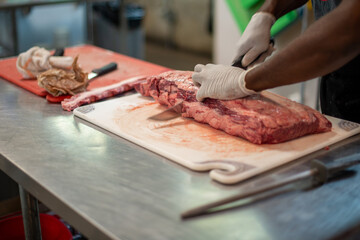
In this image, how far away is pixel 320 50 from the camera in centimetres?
148

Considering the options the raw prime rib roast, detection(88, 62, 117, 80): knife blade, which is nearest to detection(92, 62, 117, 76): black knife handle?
detection(88, 62, 117, 80): knife blade

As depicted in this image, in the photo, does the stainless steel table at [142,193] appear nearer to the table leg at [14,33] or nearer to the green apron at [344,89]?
the green apron at [344,89]

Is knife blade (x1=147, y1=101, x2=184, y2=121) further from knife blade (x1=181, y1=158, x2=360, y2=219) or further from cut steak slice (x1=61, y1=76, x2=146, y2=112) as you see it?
knife blade (x1=181, y1=158, x2=360, y2=219)

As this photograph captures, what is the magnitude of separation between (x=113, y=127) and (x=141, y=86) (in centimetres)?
37

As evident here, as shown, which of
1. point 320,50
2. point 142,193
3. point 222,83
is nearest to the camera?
point 142,193

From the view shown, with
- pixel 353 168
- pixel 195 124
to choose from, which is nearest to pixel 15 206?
pixel 195 124

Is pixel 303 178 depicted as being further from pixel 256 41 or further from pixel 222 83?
pixel 256 41

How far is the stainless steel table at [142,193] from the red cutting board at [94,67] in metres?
0.52

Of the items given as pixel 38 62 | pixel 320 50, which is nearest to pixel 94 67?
pixel 38 62

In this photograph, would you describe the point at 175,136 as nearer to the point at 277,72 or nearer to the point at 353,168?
the point at 277,72

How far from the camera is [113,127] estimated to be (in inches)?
70.8

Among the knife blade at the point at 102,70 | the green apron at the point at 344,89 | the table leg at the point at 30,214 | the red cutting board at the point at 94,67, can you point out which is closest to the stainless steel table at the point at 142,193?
the table leg at the point at 30,214

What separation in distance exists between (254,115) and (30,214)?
964 millimetres

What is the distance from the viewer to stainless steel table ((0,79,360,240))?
3.88ft
